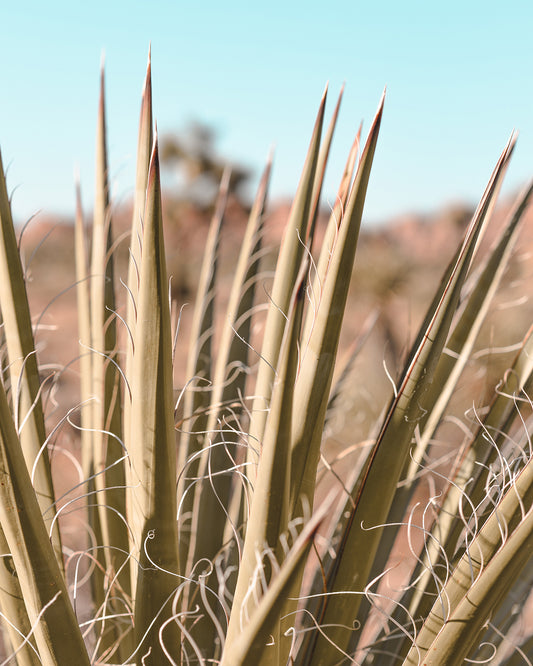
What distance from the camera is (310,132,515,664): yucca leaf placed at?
667 millimetres

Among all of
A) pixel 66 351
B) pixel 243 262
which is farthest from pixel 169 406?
pixel 66 351

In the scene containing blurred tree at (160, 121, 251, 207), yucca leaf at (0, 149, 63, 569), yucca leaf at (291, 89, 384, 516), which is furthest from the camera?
blurred tree at (160, 121, 251, 207)

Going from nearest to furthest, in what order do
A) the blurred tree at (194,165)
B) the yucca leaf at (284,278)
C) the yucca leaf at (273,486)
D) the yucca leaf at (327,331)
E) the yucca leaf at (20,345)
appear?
1. the yucca leaf at (273,486)
2. the yucca leaf at (327,331)
3. the yucca leaf at (20,345)
4. the yucca leaf at (284,278)
5. the blurred tree at (194,165)

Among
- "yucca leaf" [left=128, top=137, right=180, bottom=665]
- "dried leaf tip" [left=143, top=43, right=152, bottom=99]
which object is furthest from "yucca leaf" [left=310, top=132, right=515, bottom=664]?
"dried leaf tip" [left=143, top=43, right=152, bottom=99]

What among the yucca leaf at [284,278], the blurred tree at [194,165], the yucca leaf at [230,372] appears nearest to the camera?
the yucca leaf at [284,278]

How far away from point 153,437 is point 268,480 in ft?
0.52

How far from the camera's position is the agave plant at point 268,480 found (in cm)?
54

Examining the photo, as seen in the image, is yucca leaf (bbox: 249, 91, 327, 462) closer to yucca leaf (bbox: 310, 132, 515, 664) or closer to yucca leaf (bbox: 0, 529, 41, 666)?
yucca leaf (bbox: 310, 132, 515, 664)

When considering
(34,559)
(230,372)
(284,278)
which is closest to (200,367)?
(230,372)

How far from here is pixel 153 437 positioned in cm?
62

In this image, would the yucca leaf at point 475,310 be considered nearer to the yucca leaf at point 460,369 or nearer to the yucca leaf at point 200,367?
the yucca leaf at point 460,369

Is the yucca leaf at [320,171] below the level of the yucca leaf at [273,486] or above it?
above

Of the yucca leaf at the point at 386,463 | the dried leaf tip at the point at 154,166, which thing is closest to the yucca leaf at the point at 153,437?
the dried leaf tip at the point at 154,166

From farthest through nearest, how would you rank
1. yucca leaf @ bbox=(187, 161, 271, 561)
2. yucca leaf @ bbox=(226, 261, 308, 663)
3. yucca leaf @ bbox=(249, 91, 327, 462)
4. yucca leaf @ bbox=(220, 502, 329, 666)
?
1. yucca leaf @ bbox=(187, 161, 271, 561)
2. yucca leaf @ bbox=(249, 91, 327, 462)
3. yucca leaf @ bbox=(226, 261, 308, 663)
4. yucca leaf @ bbox=(220, 502, 329, 666)
